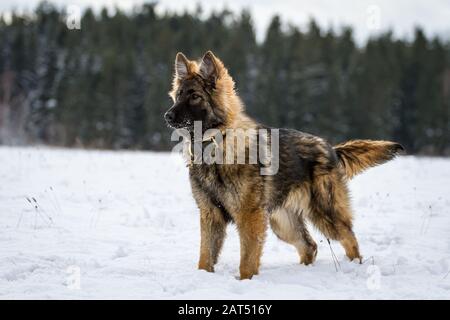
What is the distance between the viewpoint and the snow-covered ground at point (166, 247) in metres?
4.30

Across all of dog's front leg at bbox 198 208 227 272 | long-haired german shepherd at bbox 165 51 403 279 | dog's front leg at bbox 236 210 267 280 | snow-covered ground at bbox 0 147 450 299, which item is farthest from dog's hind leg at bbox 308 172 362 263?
dog's front leg at bbox 198 208 227 272

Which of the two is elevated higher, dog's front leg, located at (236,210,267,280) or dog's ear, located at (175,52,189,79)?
dog's ear, located at (175,52,189,79)

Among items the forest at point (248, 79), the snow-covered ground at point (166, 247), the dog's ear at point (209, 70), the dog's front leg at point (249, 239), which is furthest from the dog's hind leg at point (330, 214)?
the forest at point (248, 79)

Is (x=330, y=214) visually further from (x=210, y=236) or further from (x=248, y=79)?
→ (x=248, y=79)

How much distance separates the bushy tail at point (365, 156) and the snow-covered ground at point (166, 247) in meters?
1.05

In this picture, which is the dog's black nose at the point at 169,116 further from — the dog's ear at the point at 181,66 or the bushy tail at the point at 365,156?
the bushy tail at the point at 365,156

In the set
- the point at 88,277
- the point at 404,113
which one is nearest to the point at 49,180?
the point at 88,277

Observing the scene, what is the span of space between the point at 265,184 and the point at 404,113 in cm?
4260

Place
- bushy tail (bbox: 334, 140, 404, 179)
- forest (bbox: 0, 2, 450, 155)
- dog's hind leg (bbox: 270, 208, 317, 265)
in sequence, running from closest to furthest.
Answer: dog's hind leg (bbox: 270, 208, 317, 265) < bushy tail (bbox: 334, 140, 404, 179) < forest (bbox: 0, 2, 450, 155)

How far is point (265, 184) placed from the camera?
5.01 metres

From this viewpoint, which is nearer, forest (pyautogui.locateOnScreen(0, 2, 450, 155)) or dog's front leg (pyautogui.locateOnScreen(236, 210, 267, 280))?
dog's front leg (pyautogui.locateOnScreen(236, 210, 267, 280))

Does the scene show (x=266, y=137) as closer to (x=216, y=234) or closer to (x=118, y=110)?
(x=216, y=234)

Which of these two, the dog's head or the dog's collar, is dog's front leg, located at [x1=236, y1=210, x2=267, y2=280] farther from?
the dog's head

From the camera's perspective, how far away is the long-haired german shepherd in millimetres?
4875
